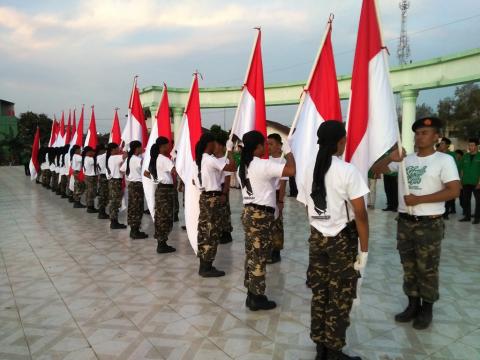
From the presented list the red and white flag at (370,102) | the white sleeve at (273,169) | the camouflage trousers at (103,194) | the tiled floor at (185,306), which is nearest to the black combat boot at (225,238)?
the tiled floor at (185,306)

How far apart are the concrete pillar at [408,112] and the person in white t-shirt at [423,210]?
10067mm

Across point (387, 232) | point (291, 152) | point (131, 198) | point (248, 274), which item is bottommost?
point (387, 232)

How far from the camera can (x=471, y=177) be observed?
8.02 m

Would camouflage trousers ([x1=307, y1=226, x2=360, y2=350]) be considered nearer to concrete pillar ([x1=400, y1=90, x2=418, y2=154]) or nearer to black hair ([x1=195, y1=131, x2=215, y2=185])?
black hair ([x1=195, y1=131, x2=215, y2=185])

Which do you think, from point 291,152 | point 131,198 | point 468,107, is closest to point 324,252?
point 291,152

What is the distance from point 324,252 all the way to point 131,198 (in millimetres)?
4616

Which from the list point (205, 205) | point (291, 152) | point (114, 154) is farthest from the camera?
point (114, 154)

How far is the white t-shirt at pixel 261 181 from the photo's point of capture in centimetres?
333

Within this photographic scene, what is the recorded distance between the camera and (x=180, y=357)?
9.25 ft

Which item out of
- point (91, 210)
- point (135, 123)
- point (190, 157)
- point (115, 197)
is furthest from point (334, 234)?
point (91, 210)

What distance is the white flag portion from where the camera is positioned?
3.46 metres

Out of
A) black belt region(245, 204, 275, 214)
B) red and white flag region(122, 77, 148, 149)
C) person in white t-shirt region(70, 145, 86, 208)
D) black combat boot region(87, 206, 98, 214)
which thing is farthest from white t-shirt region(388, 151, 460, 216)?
person in white t-shirt region(70, 145, 86, 208)

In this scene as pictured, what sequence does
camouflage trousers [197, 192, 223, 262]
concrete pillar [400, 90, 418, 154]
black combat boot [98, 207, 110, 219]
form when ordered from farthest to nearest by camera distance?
concrete pillar [400, 90, 418, 154] < black combat boot [98, 207, 110, 219] < camouflage trousers [197, 192, 223, 262]

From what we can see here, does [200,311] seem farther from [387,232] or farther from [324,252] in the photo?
[387,232]
